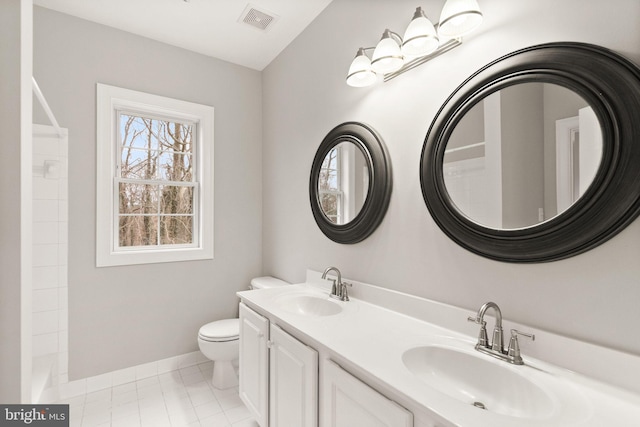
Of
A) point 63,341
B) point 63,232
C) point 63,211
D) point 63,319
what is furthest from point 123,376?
point 63,211

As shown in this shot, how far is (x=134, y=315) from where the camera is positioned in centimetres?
241

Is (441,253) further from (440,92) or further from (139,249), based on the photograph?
(139,249)

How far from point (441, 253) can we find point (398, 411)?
72 cm

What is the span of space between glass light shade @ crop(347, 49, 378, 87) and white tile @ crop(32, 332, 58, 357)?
2.37 metres

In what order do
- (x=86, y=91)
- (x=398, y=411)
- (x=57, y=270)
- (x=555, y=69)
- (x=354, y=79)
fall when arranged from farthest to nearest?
(x=86, y=91), (x=57, y=270), (x=354, y=79), (x=555, y=69), (x=398, y=411)

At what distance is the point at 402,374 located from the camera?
0.95 m

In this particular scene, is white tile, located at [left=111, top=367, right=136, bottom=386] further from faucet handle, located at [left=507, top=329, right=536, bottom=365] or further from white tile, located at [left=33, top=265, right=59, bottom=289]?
faucet handle, located at [left=507, top=329, right=536, bottom=365]

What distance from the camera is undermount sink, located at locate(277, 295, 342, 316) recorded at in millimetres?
1834

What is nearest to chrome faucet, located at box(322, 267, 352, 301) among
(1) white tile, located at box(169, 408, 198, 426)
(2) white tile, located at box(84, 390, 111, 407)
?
(1) white tile, located at box(169, 408, 198, 426)

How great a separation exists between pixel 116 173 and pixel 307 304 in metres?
1.85

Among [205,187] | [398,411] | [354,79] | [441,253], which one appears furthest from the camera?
[205,187]

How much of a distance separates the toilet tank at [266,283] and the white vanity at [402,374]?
28.1 inches

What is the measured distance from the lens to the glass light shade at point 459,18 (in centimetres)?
116

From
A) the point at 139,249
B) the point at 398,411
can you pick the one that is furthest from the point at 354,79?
the point at 139,249
